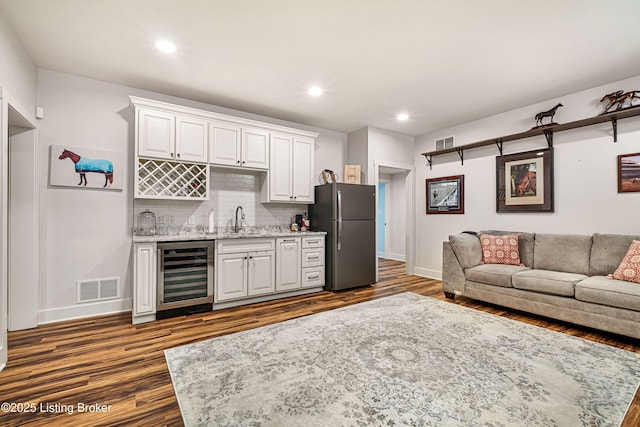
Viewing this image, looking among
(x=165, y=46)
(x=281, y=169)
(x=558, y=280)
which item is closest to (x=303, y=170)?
(x=281, y=169)

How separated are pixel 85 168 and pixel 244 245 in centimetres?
198

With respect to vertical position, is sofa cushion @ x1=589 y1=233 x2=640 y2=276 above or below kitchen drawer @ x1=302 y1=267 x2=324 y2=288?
above

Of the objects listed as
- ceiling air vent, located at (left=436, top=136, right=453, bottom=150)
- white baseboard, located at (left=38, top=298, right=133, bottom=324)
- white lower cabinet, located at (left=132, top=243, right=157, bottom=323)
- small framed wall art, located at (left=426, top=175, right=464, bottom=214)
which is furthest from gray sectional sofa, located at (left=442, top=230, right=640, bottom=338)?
white baseboard, located at (left=38, top=298, right=133, bottom=324)

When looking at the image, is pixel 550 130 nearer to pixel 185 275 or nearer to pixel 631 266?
pixel 631 266

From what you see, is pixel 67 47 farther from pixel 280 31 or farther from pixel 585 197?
pixel 585 197

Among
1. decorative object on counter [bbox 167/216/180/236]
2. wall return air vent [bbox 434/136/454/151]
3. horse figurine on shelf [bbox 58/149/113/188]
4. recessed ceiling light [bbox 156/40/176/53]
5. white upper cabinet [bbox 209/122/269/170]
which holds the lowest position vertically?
decorative object on counter [bbox 167/216/180/236]

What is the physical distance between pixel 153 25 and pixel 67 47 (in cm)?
107

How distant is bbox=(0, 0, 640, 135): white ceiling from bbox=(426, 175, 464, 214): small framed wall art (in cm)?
147

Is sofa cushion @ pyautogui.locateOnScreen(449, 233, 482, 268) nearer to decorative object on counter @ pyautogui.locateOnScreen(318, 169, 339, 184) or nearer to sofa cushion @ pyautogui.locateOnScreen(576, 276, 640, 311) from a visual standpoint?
sofa cushion @ pyautogui.locateOnScreen(576, 276, 640, 311)

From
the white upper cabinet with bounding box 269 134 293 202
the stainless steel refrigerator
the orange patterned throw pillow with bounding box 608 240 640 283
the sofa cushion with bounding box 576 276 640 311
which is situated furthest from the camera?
the stainless steel refrigerator

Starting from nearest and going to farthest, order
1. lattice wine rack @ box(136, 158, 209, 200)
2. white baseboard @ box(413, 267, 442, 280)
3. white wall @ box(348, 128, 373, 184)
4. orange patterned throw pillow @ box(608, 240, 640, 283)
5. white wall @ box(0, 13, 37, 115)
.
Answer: white wall @ box(0, 13, 37, 115) → orange patterned throw pillow @ box(608, 240, 640, 283) → lattice wine rack @ box(136, 158, 209, 200) → white wall @ box(348, 128, 373, 184) → white baseboard @ box(413, 267, 442, 280)

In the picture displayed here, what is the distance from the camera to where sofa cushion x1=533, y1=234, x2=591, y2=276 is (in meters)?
3.46

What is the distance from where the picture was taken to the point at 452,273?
4113mm

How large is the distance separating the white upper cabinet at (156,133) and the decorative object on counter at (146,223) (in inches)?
29.1
